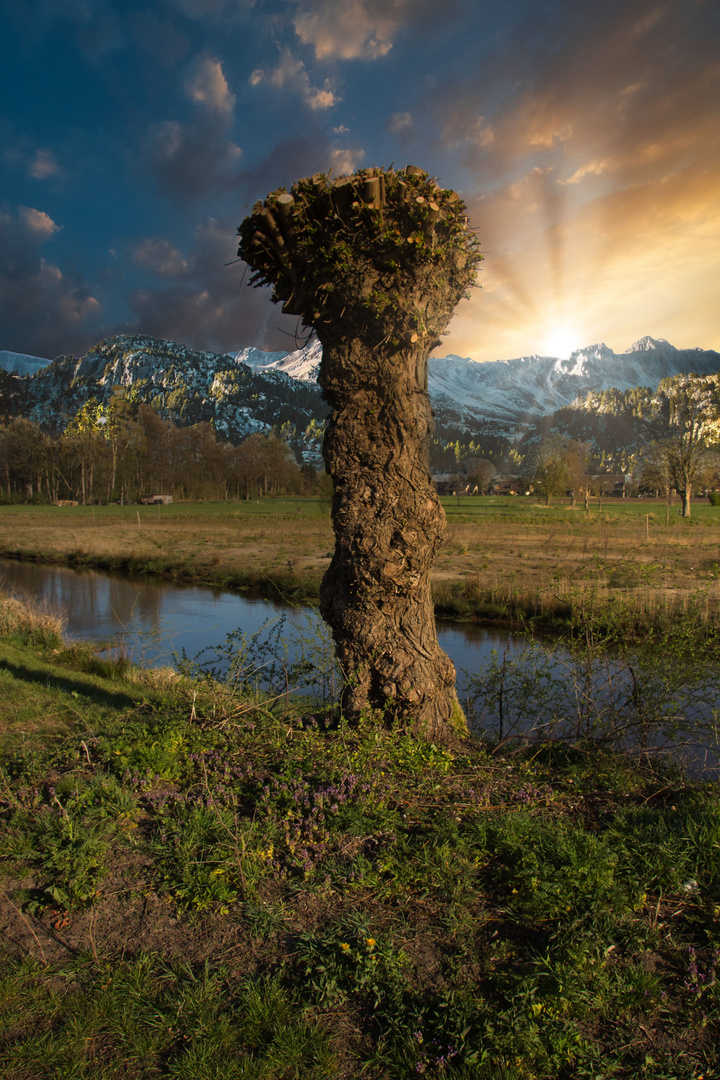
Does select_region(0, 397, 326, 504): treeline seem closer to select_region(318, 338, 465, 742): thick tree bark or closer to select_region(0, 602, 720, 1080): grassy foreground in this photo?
select_region(318, 338, 465, 742): thick tree bark

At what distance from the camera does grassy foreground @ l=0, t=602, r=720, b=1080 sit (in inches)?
102

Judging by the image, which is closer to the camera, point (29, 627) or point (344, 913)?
point (344, 913)

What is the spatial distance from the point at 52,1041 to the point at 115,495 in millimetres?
107615

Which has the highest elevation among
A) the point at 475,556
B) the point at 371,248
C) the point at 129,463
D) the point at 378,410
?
the point at 129,463

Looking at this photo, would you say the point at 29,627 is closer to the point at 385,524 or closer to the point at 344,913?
the point at 385,524

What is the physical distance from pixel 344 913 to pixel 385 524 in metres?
3.28

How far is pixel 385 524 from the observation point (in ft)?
18.7

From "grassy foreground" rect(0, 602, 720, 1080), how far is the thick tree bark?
1.78ft

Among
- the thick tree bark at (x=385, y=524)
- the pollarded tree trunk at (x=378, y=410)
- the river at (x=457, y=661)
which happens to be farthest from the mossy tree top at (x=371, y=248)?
the river at (x=457, y=661)

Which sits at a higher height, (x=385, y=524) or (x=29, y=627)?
(x=385, y=524)

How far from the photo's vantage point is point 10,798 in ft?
14.6

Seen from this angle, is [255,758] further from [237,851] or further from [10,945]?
[10,945]

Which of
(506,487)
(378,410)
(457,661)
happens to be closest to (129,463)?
(506,487)


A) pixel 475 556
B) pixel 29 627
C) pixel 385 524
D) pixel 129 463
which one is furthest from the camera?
pixel 129 463
